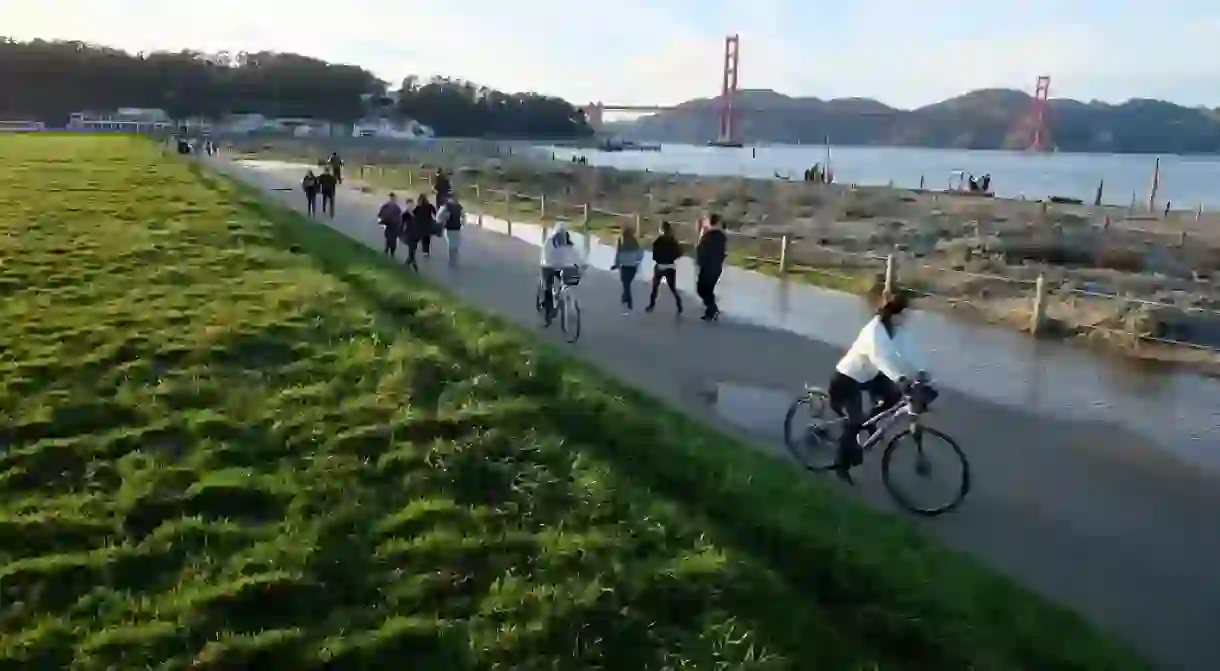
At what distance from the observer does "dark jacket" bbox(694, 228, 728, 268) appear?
14.4 metres

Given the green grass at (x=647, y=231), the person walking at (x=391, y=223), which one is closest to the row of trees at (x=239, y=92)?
the green grass at (x=647, y=231)

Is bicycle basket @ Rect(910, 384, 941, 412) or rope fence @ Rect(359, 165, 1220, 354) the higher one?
bicycle basket @ Rect(910, 384, 941, 412)

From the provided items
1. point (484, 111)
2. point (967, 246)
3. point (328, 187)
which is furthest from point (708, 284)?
point (484, 111)

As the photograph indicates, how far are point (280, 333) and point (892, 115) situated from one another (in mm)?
128512

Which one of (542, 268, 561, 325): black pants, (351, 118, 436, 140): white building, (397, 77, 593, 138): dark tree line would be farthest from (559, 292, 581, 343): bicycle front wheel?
(397, 77, 593, 138): dark tree line

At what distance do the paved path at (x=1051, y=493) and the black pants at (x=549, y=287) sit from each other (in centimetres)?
32

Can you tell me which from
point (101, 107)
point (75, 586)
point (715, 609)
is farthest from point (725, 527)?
point (101, 107)

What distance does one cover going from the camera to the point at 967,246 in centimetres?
2878

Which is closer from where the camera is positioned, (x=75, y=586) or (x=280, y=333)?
(x=75, y=586)

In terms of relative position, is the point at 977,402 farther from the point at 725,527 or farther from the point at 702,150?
the point at 702,150

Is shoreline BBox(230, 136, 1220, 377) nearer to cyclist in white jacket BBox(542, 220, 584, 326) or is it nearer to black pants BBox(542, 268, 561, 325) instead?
cyclist in white jacket BBox(542, 220, 584, 326)

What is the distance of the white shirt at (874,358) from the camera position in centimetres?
685

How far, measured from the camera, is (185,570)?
4.73 m

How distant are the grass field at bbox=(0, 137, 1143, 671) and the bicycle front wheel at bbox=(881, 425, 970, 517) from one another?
707 mm
